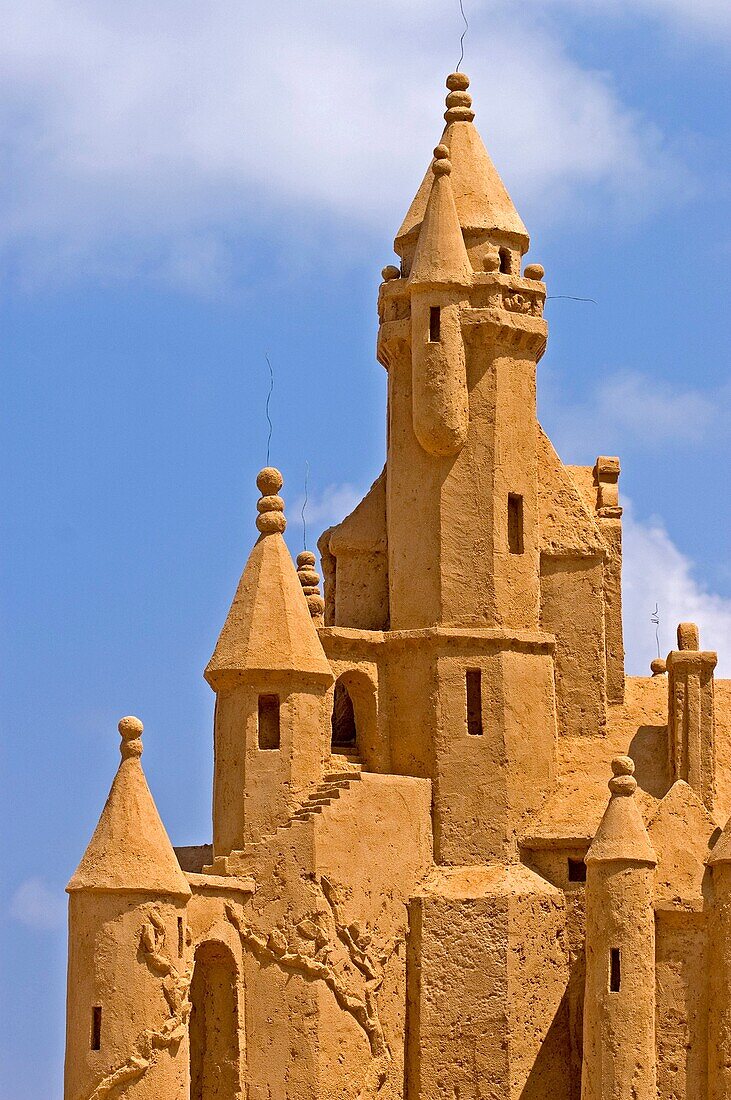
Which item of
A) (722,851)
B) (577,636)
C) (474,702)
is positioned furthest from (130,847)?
(577,636)

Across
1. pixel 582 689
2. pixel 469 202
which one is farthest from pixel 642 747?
pixel 469 202

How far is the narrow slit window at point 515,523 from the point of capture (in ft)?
178

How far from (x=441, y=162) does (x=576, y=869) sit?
1176 cm

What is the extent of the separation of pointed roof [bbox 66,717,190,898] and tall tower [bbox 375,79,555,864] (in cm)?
579

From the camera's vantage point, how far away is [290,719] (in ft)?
168

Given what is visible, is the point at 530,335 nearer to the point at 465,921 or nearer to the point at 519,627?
the point at 519,627

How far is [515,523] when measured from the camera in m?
54.4

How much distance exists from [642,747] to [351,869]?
644 centimetres

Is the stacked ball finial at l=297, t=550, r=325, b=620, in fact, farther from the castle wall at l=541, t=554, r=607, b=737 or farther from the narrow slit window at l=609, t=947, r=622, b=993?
the narrow slit window at l=609, t=947, r=622, b=993

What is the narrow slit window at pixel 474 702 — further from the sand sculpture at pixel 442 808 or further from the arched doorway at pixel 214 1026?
the arched doorway at pixel 214 1026

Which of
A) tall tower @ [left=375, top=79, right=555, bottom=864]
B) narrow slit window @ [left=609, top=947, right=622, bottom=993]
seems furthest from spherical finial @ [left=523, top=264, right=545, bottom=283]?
narrow slit window @ [left=609, top=947, right=622, bottom=993]

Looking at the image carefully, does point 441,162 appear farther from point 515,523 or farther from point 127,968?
point 127,968

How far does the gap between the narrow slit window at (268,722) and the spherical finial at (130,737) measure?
2681 mm

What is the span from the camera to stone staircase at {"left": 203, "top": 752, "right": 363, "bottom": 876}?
50156mm
